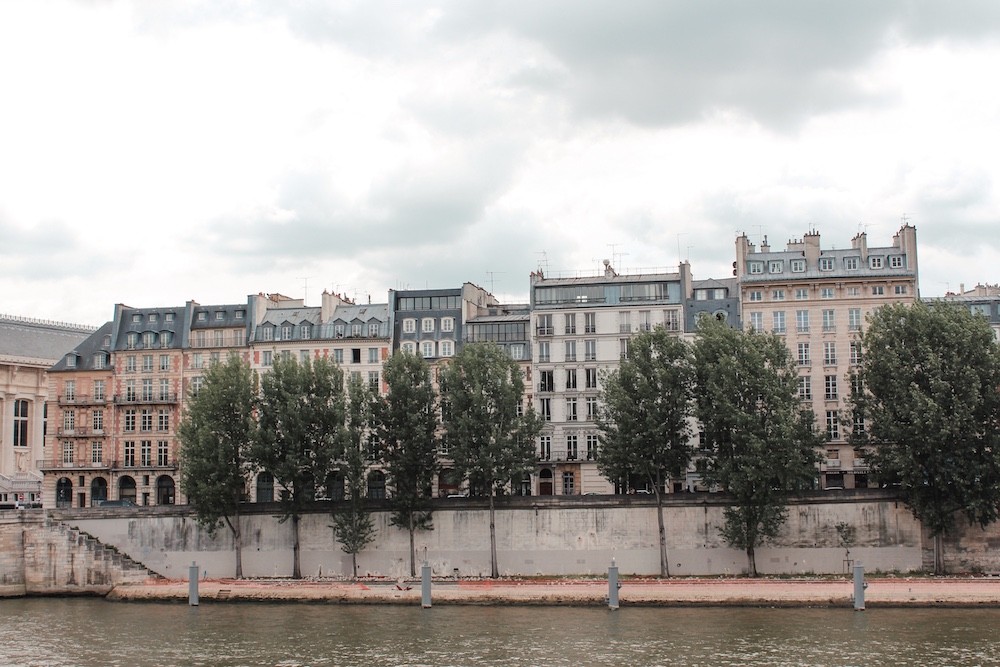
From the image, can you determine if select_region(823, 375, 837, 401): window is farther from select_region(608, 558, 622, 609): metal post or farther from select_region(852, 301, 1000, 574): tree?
select_region(608, 558, 622, 609): metal post

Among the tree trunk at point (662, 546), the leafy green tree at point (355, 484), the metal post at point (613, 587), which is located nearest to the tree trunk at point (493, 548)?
A: the leafy green tree at point (355, 484)

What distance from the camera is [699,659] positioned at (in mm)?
48156

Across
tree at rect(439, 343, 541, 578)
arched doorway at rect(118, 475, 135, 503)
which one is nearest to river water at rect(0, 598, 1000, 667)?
tree at rect(439, 343, 541, 578)

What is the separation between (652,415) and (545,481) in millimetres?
18450

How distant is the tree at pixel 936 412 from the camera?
2726 inches

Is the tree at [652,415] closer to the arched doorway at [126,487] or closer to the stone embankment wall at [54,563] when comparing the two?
the stone embankment wall at [54,563]

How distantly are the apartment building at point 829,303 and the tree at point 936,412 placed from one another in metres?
13.2

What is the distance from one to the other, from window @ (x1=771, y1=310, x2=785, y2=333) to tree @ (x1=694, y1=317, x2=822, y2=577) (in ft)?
46.8

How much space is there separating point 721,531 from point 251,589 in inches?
1149

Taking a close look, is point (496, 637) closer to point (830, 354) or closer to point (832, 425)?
point (832, 425)

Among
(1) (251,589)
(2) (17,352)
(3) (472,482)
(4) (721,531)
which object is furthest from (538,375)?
(2) (17,352)

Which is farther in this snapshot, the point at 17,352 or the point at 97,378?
the point at 17,352

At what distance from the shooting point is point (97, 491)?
322 feet

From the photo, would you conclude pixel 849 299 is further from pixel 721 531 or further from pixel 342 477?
pixel 342 477
